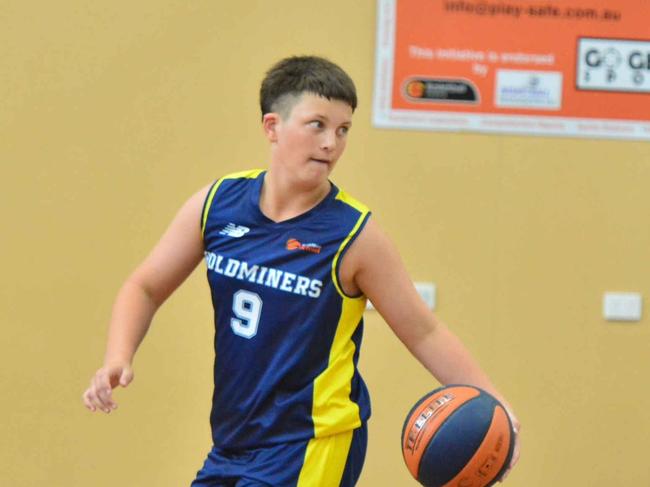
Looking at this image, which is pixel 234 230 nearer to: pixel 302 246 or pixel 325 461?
pixel 302 246

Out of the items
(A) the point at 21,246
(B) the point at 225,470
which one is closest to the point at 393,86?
(A) the point at 21,246

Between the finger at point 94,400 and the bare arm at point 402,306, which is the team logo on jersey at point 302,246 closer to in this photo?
the bare arm at point 402,306

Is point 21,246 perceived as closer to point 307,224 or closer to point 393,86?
point 393,86

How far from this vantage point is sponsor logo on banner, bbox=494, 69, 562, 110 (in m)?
5.05

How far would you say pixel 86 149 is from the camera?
497 centimetres

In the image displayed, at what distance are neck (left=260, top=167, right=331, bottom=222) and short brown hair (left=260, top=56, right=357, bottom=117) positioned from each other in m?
0.19

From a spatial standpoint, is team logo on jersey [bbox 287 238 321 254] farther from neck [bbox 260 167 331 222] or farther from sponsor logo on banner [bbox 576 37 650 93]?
sponsor logo on banner [bbox 576 37 650 93]

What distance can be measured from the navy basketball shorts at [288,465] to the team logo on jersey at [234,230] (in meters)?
0.57

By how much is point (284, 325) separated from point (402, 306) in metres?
0.32

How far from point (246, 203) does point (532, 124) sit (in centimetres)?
219

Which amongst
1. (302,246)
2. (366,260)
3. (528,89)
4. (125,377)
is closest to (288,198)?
(302,246)

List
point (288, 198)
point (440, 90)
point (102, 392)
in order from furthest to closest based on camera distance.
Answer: point (440, 90), point (288, 198), point (102, 392)

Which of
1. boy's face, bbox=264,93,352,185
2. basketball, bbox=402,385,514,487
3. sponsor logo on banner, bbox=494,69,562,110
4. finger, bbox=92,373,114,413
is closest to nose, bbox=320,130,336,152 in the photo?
boy's face, bbox=264,93,352,185

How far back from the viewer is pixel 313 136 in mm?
3088
